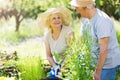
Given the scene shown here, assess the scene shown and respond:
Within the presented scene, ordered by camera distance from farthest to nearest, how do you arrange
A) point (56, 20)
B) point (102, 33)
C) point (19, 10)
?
1. point (19, 10)
2. point (56, 20)
3. point (102, 33)

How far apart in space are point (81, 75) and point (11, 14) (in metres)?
11.5

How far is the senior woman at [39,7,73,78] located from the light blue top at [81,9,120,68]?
719 millimetres

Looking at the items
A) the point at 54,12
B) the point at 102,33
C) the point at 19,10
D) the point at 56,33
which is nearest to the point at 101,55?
the point at 102,33

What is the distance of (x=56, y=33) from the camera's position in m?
4.98

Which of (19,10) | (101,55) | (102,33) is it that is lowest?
(101,55)

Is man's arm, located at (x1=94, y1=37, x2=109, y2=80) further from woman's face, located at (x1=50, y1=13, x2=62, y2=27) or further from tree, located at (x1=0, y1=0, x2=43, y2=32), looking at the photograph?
tree, located at (x1=0, y1=0, x2=43, y2=32)

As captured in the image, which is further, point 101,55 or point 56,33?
point 56,33

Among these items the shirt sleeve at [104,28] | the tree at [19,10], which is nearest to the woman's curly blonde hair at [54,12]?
the shirt sleeve at [104,28]

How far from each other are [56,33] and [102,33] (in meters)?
1.14

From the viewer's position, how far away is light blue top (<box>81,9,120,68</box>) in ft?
12.9

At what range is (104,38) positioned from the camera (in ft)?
12.9

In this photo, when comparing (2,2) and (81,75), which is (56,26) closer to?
(81,75)

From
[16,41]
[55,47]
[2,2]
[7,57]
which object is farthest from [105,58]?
[2,2]

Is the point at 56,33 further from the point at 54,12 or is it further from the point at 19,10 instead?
the point at 19,10
